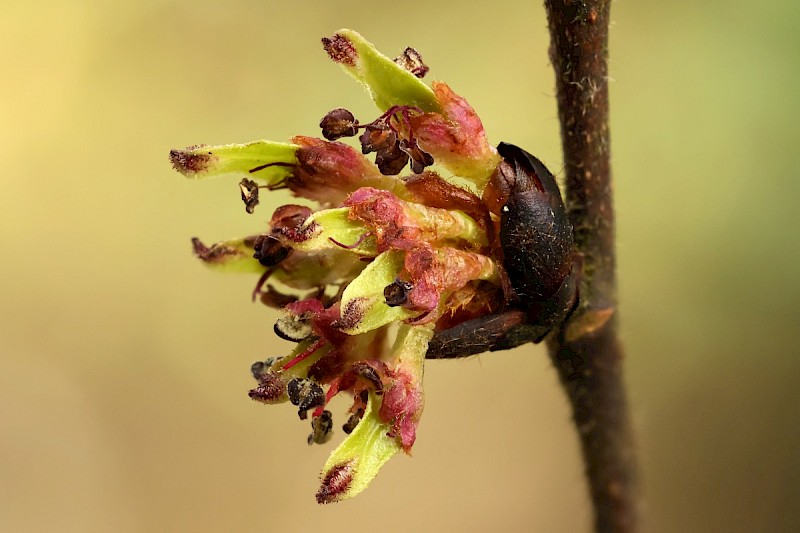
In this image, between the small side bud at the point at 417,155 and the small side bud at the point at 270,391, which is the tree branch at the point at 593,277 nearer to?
the small side bud at the point at 417,155

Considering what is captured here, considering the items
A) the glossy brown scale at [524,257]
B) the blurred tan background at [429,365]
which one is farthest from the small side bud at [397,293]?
the blurred tan background at [429,365]

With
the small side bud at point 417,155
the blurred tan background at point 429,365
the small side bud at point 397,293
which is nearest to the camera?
the small side bud at point 397,293

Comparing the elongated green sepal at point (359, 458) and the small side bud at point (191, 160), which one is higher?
the small side bud at point (191, 160)

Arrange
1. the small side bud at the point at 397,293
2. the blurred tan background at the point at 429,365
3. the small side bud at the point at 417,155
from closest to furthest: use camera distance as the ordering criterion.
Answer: the small side bud at the point at 397,293, the small side bud at the point at 417,155, the blurred tan background at the point at 429,365

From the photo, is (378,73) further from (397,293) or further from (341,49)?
(397,293)

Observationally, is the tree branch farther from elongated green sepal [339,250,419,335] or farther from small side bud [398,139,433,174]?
elongated green sepal [339,250,419,335]

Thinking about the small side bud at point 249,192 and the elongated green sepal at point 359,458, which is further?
the small side bud at point 249,192

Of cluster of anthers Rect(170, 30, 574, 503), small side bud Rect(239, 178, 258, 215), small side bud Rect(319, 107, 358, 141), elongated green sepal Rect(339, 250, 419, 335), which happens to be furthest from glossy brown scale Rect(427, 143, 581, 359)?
small side bud Rect(239, 178, 258, 215)

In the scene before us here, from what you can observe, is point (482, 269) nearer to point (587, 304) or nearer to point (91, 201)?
point (587, 304)

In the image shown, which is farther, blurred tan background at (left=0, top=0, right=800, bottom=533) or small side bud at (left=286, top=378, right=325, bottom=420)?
blurred tan background at (left=0, top=0, right=800, bottom=533)
